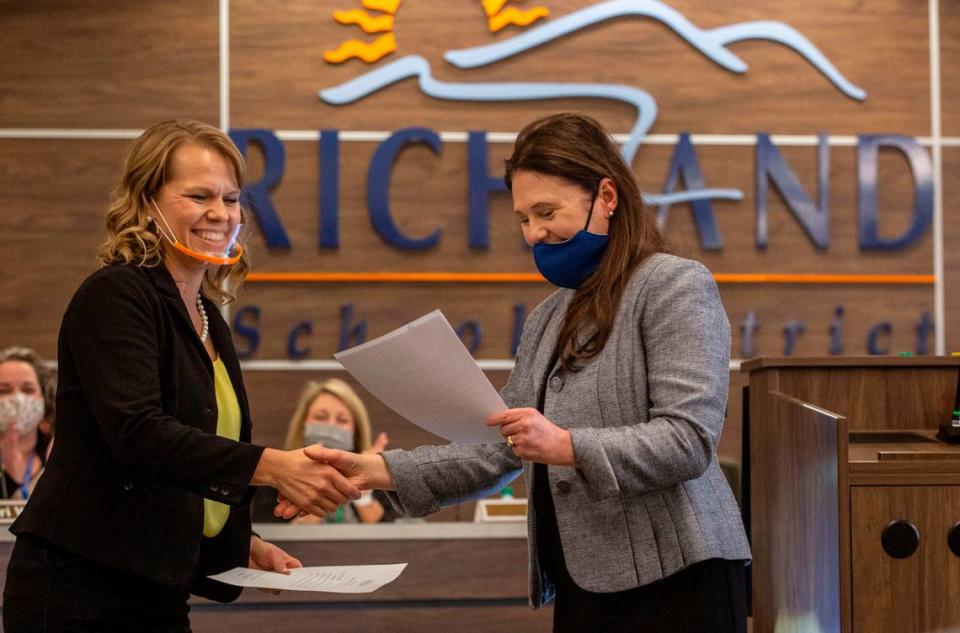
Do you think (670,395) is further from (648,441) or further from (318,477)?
(318,477)

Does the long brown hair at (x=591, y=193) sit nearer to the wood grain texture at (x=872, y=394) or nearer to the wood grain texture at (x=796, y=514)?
the wood grain texture at (x=796, y=514)

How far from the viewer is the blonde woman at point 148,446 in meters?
1.59

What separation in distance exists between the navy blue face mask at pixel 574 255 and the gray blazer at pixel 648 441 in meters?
0.09

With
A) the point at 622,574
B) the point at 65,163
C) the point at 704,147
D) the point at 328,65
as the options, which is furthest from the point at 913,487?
the point at 65,163

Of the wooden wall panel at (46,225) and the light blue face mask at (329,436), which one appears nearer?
the light blue face mask at (329,436)

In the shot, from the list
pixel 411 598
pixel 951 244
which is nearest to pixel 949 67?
pixel 951 244

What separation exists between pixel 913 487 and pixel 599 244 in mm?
619

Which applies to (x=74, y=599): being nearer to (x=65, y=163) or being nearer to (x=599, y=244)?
(x=599, y=244)

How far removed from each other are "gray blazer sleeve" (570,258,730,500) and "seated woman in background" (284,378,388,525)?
9.18 feet

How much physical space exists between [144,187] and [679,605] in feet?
3.50

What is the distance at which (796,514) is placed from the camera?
1.92m

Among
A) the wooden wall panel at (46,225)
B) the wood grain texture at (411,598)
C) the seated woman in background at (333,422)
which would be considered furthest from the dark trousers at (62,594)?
the wooden wall panel at (46,225)

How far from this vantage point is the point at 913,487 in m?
1.75

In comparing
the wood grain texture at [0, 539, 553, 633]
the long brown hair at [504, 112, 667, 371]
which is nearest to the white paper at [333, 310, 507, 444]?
the long brown hair at [504, 112, 667, 371]
